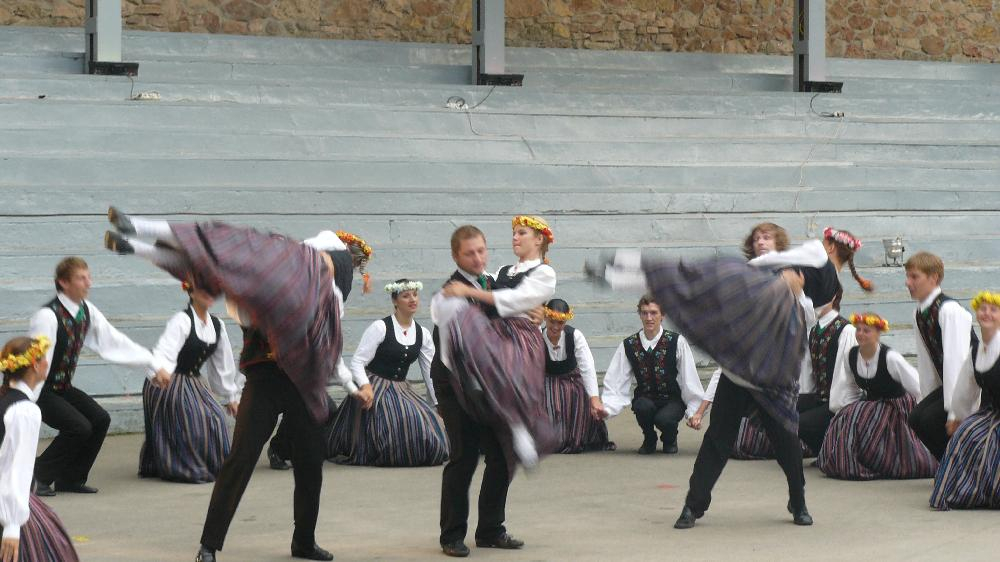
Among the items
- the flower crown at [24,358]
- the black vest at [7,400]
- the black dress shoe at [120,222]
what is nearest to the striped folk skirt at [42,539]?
the black vest at [7,400]

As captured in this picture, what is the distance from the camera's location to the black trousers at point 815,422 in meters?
8.48

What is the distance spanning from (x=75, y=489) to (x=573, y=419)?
2.88 metres

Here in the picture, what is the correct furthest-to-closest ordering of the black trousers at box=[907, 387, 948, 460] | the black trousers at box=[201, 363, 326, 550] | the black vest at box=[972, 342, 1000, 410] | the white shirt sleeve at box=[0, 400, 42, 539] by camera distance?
the black trousers at box=[907, 387, 948, 460] < the black vest at box=[972, 342, 1000, 410] < the black trousers at box=[201, 363, 326, 550] < the white shirt sleeve at box=[0, 400, 42, 539]

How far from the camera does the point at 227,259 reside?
5.68 meters

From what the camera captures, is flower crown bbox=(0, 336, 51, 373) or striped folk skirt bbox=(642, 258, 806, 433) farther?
striped folk skirt bbox=(642, 258, 806, 433)

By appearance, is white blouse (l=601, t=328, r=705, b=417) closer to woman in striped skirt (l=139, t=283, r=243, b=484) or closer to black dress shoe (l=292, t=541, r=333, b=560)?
woman in striped skirt (l=139, t=283, r=243, b=484)

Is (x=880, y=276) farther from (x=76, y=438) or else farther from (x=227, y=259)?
(x=227, y=259)

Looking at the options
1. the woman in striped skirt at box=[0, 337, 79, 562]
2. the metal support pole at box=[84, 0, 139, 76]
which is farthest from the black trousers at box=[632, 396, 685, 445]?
the metal support pole at box=[84, 0, 139, 76]

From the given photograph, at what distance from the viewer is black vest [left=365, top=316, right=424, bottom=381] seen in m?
8.71

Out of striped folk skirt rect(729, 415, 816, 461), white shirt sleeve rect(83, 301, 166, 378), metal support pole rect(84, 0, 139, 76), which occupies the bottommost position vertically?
striped folk skirt rect(729, 415, 816, 461)

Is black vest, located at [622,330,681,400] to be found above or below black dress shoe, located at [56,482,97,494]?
above

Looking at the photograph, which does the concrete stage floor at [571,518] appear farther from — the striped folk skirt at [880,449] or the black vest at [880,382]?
the black vest at [880,382]

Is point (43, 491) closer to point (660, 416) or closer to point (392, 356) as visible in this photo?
point (392, 356)

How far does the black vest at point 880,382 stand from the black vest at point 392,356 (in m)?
2.43
